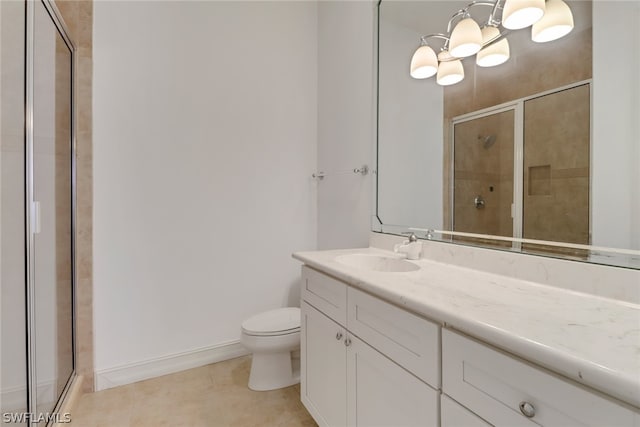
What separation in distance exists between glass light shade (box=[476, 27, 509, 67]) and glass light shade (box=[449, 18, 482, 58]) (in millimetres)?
24

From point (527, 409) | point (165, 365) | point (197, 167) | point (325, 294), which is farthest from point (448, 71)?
point (165, 365)

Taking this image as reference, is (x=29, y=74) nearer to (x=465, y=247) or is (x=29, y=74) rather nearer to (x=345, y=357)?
(x=345, y=357)

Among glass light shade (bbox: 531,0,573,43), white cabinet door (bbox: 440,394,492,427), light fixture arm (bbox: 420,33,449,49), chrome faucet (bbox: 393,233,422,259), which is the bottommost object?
white cabinet door (bbox: 440,394,492,427)

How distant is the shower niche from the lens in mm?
963

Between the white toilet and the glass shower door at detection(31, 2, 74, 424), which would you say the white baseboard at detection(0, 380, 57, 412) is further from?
the white toilet

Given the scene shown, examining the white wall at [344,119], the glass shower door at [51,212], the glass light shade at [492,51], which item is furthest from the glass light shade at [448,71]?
the glass shower door at [51,212]

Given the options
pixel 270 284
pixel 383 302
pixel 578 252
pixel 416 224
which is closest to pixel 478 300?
pixel 383 302

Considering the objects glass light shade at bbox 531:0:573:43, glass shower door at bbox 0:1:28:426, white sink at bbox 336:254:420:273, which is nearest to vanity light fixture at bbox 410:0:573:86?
glass light shade at bbox 531:0:573:43

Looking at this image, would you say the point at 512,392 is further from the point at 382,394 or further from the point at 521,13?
the point at 521,13

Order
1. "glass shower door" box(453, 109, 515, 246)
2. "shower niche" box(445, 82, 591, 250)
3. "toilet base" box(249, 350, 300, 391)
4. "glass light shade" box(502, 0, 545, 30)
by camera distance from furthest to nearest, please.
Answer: "toilet base" box(249, 350, 300, 391), "glass shower door" box(453, 109, 515, 246), "glass light shade" box(502, 0, 545, 30), "shower niche" box(445, 82, 591, 250)

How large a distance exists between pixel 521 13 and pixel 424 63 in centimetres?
50

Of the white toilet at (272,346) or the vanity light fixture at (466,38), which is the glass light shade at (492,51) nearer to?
the vanity light fixture at (466,38)

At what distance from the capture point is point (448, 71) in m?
1.48

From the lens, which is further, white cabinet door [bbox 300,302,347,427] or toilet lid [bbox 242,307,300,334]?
toilet lid [bbox 242,307,300,334]
